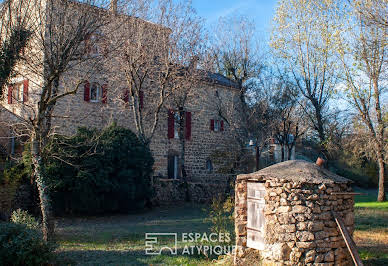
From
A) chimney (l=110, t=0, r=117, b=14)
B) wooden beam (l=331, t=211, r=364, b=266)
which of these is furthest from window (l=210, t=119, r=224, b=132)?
wooden beam (l=331, t=211, r=364, b=266)

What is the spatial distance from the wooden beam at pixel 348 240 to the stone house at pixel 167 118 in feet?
40.2

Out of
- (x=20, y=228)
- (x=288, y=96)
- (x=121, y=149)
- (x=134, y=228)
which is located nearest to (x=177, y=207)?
(x=121, y=149)

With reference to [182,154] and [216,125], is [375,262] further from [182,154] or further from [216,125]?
[216,125]

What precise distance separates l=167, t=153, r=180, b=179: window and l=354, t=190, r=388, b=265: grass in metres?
10.8

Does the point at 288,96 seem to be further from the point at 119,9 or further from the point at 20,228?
the point at 20,228

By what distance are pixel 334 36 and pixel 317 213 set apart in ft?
41.7

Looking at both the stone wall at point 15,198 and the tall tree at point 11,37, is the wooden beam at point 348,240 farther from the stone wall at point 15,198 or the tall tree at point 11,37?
the stone wall at point 15,198

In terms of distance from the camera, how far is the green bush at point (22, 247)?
716 centimetres

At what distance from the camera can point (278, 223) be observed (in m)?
6.81

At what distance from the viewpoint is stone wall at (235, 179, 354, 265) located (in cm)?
659

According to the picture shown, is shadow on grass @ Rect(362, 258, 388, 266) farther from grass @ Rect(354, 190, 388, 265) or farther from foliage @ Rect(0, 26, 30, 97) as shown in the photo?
foliage @ Rect(0, 26, 30, 97)

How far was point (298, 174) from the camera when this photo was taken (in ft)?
22.7

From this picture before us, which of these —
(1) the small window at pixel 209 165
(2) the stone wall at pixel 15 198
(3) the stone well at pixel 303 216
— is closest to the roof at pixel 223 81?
(1) the small window at pixel 209 165

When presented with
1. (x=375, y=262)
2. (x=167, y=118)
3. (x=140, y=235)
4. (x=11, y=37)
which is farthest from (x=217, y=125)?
(x=375, y=262)
